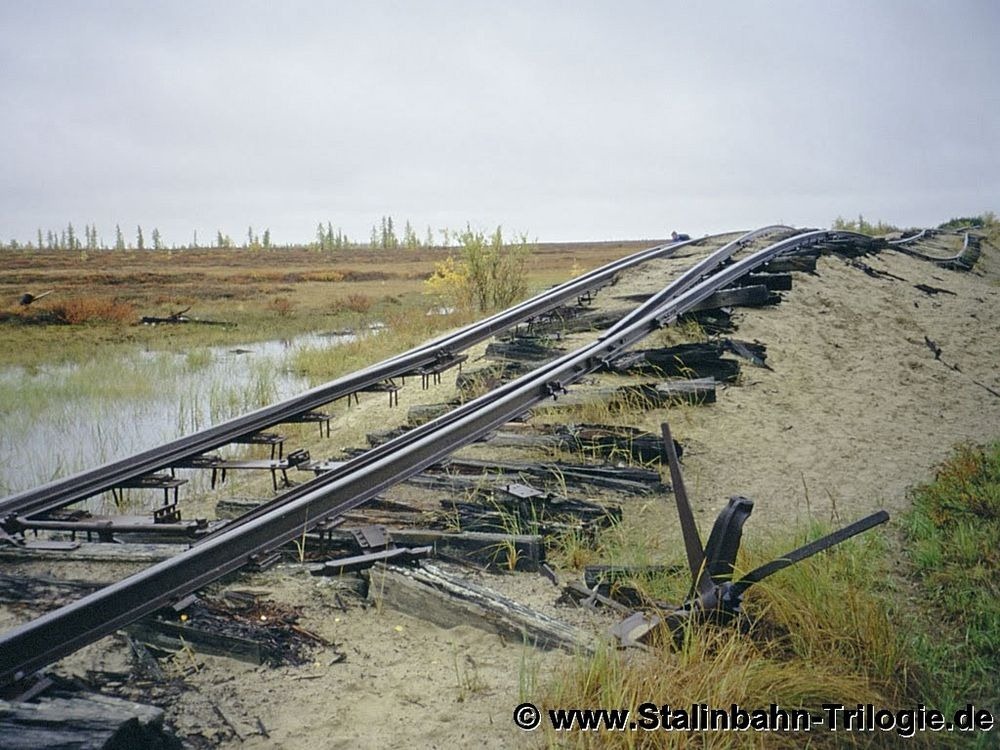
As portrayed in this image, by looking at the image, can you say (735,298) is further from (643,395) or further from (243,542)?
(243,542)

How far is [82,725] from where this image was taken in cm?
218

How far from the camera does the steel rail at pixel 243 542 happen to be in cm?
254

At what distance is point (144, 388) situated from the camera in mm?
12172

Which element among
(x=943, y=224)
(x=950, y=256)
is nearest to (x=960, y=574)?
(x=950, y=256)

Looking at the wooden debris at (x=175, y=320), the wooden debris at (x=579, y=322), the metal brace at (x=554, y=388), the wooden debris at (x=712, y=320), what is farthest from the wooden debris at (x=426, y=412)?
the wooden debris at (x=175, y=320)

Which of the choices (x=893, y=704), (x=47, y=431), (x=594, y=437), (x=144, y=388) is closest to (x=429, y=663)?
(x=893, y=704)

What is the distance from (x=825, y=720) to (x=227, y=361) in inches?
557

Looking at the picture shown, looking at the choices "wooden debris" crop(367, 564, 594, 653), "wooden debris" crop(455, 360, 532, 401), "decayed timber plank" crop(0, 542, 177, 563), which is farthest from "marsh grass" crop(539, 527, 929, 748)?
"wooden debris" crop(455, 360, 532, 401)

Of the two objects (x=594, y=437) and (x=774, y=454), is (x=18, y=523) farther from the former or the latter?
(x=774, y=454)

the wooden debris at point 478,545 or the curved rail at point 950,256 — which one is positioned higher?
the curved rail at point 950,256

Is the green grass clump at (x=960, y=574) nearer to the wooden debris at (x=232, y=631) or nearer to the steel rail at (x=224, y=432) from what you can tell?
the wooden debris at (x=232, y=631)

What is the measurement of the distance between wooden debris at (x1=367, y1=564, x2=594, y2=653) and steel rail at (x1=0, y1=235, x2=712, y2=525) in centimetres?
172

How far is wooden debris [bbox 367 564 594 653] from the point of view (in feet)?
10.5

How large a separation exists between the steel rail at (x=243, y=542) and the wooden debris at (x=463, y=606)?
0.49m
